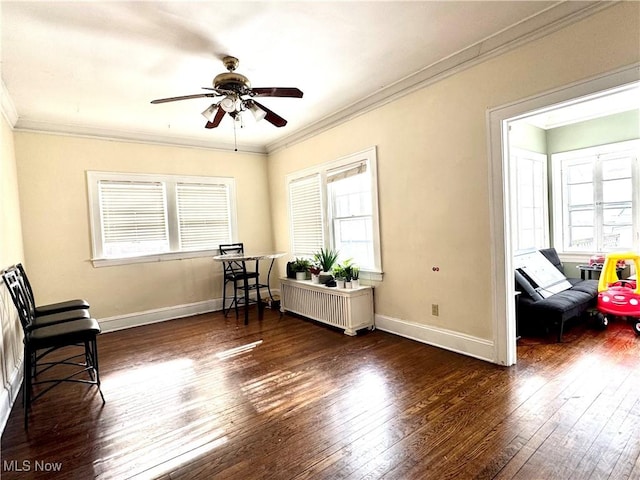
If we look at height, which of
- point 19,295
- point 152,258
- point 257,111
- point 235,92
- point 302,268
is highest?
point 235,92

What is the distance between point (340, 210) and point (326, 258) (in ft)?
2.22

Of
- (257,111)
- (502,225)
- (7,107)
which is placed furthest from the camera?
(7,107)

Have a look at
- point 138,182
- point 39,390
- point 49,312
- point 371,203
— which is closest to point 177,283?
point 138,182

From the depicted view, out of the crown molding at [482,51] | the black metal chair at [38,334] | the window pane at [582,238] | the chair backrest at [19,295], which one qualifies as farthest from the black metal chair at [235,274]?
the window pane at [582,238]

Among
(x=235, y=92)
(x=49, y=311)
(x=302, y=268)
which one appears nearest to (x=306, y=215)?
(x=302, y=268)

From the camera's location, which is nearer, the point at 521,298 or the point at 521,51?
the point at 521,51

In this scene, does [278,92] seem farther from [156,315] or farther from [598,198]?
[598,198]

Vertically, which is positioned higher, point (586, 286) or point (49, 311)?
point (49, 311)

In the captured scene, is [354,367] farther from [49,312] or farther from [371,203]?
[49,312]

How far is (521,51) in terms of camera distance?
2.57 meters

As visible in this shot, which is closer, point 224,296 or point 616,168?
point 616,168

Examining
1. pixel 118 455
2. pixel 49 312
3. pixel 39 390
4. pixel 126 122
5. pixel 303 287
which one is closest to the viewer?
pixel 118 455

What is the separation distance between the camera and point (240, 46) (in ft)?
8.62

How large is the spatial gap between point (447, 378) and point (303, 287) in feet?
7.65
